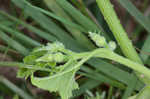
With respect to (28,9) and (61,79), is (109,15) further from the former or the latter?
(28,9)

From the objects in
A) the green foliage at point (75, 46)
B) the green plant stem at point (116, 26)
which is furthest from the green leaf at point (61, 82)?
the green plant stem at point (116, 26)

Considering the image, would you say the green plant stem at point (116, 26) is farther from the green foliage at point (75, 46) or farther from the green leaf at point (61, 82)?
the green leaf at point (61, 82)

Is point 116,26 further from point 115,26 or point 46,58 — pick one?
point 46,58

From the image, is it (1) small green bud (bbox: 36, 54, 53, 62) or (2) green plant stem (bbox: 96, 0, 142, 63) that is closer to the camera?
(1) small green bud (bbox: 36, 54, 53, 62)

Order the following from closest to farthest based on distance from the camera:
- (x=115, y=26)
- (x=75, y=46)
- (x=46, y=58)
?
(x=46, y=58) < (x=115, y=26) < (x=75, y=46)

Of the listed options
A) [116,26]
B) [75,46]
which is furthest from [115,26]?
[75,46]

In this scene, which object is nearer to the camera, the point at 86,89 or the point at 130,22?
the point at 86,89

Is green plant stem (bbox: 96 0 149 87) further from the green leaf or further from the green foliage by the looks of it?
the green leaf

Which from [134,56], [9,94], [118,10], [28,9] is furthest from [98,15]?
[9,94]

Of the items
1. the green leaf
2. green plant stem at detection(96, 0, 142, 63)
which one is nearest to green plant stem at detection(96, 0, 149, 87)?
green plant stem at detection(96, 0, 142, 63)

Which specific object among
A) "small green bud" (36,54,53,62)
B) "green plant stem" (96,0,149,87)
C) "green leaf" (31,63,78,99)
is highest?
"green plant stem" (96,0,149,87)

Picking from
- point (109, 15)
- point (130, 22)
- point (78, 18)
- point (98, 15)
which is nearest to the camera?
point (109, 15)
